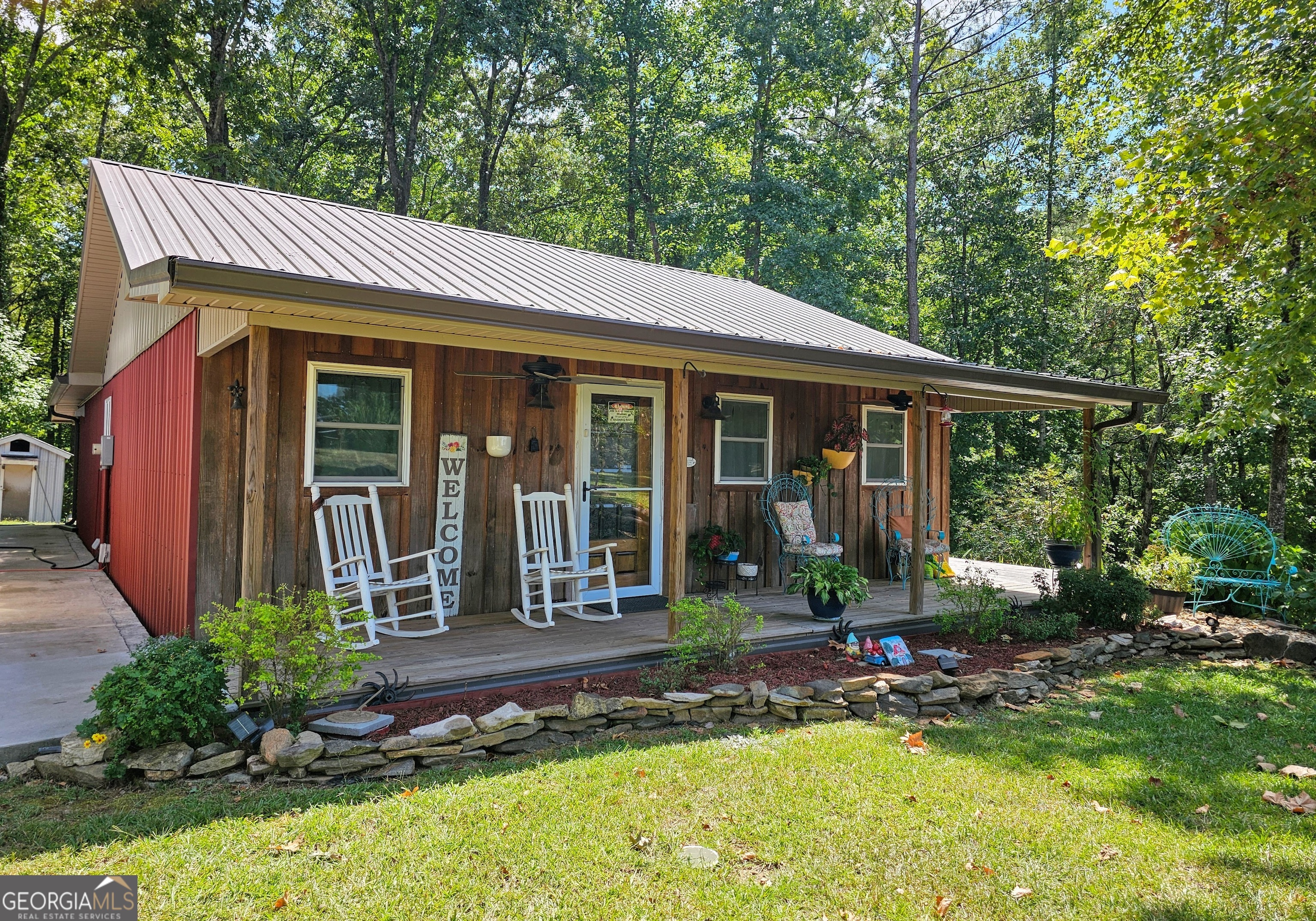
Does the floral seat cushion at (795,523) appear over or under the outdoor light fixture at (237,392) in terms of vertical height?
under

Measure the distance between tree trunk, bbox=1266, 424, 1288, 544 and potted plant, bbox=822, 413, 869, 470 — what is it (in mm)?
4522

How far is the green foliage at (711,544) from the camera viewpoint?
689 centimetres

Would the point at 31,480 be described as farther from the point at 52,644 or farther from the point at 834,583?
the point at 834,583

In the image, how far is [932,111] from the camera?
1512cm

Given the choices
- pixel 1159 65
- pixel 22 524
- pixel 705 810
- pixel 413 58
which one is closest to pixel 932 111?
pixel 1159 65

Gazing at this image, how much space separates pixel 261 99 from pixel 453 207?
4.77m

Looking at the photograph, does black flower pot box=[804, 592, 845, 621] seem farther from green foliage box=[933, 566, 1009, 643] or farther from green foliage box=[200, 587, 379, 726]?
green foliage box=[200, 587, 379, 726]

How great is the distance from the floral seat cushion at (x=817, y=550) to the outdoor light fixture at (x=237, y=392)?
14.4ft

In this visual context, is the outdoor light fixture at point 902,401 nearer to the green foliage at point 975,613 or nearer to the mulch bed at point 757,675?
the green foliage at point 975,613

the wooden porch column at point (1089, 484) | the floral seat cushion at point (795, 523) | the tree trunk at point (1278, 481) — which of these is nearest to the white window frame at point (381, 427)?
the floral seat cushion at point (795, 523)

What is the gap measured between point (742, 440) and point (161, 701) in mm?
5110

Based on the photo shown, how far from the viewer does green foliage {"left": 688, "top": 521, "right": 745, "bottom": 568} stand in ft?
22.6

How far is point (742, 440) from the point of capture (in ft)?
24.0

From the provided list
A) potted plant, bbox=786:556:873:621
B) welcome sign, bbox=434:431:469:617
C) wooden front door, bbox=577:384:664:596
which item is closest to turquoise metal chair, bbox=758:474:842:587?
potted plant, bbox=786:556:873:621
